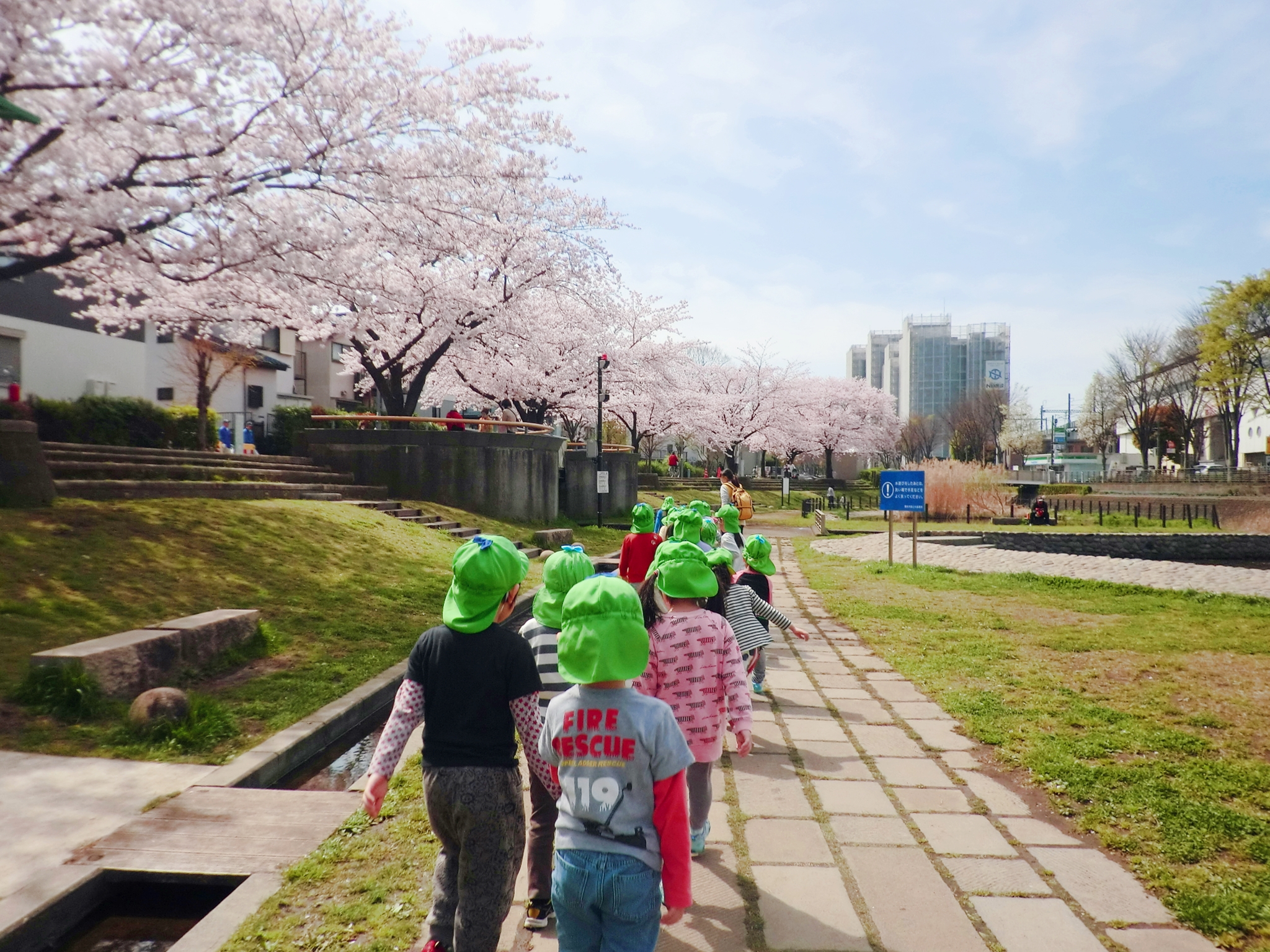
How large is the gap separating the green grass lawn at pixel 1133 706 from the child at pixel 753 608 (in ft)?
5.58

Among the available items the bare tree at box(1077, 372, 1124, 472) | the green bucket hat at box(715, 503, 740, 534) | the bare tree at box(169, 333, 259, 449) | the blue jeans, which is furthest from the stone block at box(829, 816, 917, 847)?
the bare tree at box(1077, 372, 1124, 472)

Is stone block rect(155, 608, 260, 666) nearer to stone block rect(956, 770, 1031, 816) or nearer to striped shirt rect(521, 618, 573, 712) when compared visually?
striped shirt rect(521, 618, 573, 712)

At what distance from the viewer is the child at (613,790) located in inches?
86.8

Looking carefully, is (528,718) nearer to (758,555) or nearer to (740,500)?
(758,555)

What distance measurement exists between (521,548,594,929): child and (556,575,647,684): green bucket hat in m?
0.82

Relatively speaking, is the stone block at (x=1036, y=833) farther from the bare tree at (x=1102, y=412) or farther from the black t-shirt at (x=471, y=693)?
the bare tree at (x=1102, y=412)

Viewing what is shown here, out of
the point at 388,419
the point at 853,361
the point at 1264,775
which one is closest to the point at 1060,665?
the point at 1264,775

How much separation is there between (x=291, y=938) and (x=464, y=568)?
161cm

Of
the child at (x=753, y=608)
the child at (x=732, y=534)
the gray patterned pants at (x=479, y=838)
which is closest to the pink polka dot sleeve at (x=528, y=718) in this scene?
the gray patterned pants at (x=479, y=838)

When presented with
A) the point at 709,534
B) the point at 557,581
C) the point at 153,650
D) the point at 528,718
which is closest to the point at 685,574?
the point at 557,581

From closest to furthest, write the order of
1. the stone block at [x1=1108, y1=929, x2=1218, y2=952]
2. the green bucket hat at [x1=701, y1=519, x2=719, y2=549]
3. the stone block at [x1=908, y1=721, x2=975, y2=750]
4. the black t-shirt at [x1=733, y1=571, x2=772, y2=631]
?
1. the stone block at [x1=1108, y1=929, x2=1218, y2=952]
2. the stone block at [x1=908, y1=721, x2=975, y2=750]
3. the green bucket hat at [x1=701, y1=519, x2=719, y2=549]
4. the black t-shirt at [x1=733, y1=571, x2=772, y2=631]

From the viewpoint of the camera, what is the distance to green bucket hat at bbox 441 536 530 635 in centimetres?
264

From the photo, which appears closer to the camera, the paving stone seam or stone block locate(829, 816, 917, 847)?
the paving stone seam

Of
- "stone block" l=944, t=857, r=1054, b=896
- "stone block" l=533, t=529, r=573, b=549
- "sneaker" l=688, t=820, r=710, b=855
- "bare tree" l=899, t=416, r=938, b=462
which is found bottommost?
"stone block" l=944, t=857, r=1054, b=896
